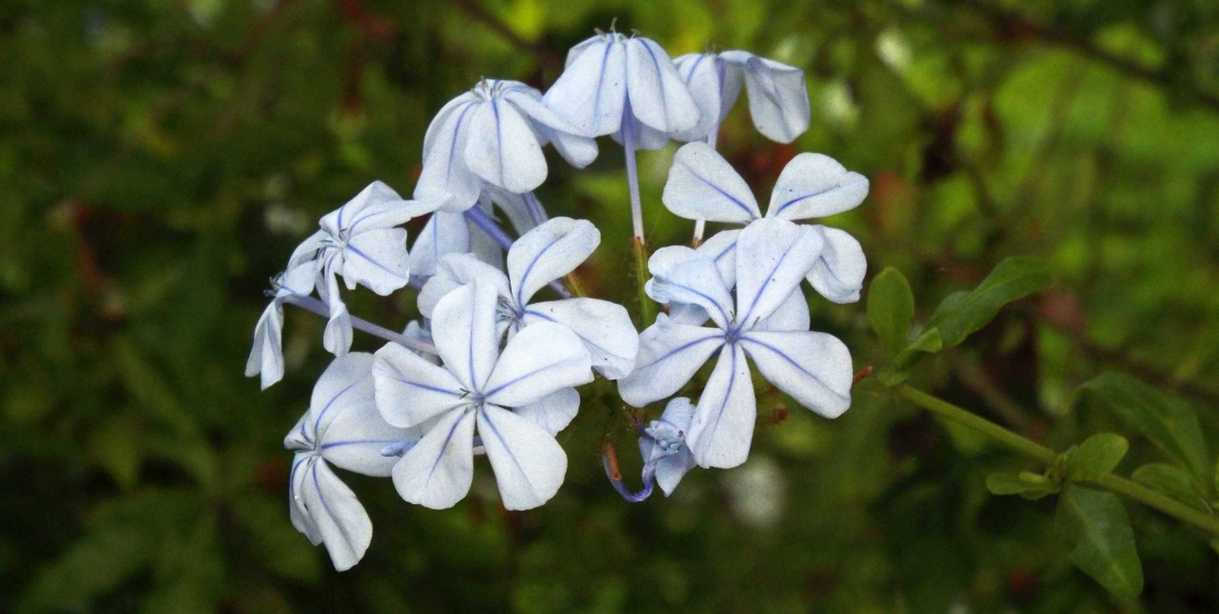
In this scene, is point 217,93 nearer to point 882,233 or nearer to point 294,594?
point 294,594

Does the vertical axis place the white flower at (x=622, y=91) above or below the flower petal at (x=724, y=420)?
above

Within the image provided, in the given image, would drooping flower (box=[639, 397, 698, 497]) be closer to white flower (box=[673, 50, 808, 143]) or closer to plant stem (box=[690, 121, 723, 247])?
plant stem (box=[690, 121, 723, 247])

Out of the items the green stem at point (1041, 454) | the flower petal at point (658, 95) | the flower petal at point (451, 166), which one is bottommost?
the green stem at point (1041, 454)

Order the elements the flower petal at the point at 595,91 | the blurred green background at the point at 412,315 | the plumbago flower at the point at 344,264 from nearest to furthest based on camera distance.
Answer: the plumbago flower at the point at 344,264, the flower petal at the point at 595,91, the blurred green background at the point at 412,315

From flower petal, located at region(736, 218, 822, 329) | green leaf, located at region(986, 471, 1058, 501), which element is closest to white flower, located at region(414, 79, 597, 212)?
flower petal, located at region(736, 218, 822, 329)

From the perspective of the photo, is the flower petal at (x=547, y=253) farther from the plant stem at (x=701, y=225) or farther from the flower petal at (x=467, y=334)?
the plant stem at (x=701, y=225)

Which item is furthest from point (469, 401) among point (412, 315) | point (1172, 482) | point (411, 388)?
point (412, 315)

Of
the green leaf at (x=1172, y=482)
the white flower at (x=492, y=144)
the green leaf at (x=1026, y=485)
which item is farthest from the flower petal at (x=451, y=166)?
the green leaf at (x=1172, y=482)

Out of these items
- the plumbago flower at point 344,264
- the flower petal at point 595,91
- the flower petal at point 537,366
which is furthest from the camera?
the flower petal at point 595,91
